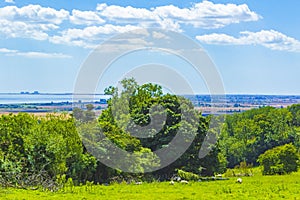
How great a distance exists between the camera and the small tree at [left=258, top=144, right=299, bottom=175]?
3444cm

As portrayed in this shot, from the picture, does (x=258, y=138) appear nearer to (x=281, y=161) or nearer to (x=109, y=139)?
(x=281, y=161)

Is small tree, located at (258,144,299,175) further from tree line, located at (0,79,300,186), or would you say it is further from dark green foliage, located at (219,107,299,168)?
dark green foliage, located at (219,107,299,168)

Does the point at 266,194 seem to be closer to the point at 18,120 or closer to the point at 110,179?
the point at 110,179

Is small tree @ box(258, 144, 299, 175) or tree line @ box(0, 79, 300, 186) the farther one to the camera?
small tree @ box(258, 144, 299, 175)

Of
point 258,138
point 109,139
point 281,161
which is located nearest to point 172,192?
point 109,139

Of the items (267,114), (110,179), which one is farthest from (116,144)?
(267,114)

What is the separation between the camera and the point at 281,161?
114 ft

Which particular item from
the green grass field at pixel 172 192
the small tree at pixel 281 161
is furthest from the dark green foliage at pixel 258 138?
the green grass field at pixel 172 192

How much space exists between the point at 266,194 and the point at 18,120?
13.6m

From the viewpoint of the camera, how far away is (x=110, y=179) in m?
27.9

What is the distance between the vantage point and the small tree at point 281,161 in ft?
113

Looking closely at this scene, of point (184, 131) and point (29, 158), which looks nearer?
point (29, 158)

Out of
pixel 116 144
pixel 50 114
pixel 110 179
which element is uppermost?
pixel 50 114

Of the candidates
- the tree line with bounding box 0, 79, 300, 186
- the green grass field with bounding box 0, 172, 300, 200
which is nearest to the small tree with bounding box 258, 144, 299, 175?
the tree line with bounding box 0, 79, 300, 186
